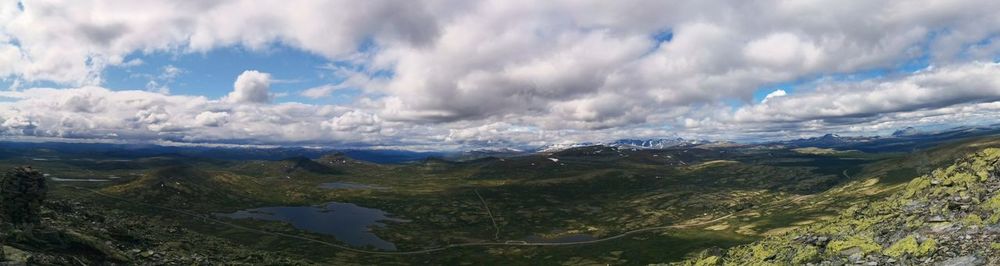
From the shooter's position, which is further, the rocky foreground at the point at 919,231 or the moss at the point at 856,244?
the moss at the point at 856,244

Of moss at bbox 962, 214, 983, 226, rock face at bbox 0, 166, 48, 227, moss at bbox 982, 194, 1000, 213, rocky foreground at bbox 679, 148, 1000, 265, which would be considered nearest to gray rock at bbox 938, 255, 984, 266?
rocky foreground at bbox 679, 148, 1000, 265

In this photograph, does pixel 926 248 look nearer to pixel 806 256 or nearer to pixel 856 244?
pixel 856 244

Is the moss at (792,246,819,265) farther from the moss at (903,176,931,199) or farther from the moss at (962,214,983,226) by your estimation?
the moss at (903,176,931,199)

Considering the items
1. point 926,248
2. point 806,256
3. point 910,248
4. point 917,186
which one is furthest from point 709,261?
point 926,248

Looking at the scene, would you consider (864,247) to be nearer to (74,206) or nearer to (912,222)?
(912,222)

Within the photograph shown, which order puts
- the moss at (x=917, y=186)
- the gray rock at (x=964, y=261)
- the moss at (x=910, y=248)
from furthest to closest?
the moss at (x=917, y=186)
the moss at (x=910, y=248)
the gray rock at (x=964, y=261)

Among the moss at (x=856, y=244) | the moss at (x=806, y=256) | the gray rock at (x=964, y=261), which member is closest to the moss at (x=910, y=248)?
the moss at (x=856, y=244)

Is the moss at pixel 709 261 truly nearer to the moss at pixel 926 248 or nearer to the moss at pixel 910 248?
the moss at pixel 910 248
